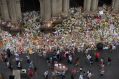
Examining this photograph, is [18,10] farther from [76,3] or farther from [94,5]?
[94,5]

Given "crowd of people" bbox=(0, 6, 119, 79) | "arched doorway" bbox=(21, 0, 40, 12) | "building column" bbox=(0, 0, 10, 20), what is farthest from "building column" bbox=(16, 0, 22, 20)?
"building column" bbox=(0, 0, 10, 20)

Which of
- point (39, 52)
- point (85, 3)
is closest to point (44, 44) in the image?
point (39, 52)

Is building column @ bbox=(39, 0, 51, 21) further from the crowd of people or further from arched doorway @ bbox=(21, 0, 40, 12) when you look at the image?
arched doorway @ bbox=(21, 0, 40, 12)

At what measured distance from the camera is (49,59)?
46.1 m

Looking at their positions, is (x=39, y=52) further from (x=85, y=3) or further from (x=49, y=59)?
(x=85, y=3)

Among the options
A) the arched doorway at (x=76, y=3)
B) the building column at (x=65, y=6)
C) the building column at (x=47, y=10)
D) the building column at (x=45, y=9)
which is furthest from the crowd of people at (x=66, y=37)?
the building column at (x=47, y=10)

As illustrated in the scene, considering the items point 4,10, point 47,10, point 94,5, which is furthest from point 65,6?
point 4,10

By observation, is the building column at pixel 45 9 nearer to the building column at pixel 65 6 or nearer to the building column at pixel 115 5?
the building column at pixel 65 6

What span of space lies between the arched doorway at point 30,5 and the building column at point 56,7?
7.84 ft

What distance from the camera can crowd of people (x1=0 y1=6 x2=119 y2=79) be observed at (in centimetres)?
4703

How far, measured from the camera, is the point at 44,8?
48500mm

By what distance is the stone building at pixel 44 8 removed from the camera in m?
47.8

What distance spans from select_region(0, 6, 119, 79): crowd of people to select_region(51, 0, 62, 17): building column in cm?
138

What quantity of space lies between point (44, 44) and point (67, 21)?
4.31 m
